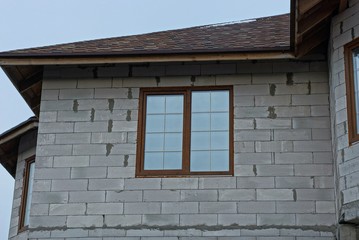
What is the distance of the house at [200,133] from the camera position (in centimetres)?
1128

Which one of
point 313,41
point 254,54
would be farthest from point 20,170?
point 313,41

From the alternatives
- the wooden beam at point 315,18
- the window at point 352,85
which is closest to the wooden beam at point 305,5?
the wooden beam at point 315,18

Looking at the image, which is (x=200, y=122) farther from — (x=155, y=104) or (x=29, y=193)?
(x=29, y=193)

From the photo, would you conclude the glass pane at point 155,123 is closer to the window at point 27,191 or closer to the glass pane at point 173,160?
the glass pane at point 173,160

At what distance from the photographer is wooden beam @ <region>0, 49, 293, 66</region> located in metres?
11.8

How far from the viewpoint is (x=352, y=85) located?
1084cm

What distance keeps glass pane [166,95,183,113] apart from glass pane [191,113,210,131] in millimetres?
278

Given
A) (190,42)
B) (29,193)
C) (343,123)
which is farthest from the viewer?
(29,193)

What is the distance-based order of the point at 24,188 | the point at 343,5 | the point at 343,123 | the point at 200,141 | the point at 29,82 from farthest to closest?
the point at 24,188
the point at 29,82
the point at 200,141
the point at 343,5
the point at 343,123

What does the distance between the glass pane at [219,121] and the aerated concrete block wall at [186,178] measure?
0.55ft

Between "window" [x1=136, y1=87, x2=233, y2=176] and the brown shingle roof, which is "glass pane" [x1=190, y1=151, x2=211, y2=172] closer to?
"window" [x1=136, y1=87, x2=233, y2=176]

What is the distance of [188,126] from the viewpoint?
39.3 feet

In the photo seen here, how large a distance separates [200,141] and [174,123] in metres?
0.53

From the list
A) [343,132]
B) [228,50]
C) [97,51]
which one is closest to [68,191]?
[97,51]
